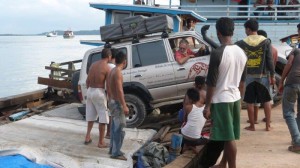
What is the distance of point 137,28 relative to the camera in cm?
877

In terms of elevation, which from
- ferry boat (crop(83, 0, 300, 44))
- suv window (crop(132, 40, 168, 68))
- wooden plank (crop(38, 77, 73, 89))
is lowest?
wooden plank (crop(38, 77, 73, 89))

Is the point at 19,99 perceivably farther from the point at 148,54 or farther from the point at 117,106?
the point at 117,106

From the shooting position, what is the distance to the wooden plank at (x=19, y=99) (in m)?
11.7

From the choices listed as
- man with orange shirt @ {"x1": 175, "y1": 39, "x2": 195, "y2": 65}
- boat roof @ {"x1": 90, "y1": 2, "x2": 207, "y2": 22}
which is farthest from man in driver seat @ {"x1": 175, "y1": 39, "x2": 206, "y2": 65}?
boat roof @ {"x1": 90, "y1": 2, "x2": 207, "y2": 22}

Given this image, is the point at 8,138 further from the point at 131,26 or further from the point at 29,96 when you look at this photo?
the point at 29,96

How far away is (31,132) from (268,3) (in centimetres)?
1538

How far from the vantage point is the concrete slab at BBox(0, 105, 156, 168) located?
6043 millimetres

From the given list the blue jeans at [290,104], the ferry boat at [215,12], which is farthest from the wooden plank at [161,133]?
the ferry boat at [215,12]

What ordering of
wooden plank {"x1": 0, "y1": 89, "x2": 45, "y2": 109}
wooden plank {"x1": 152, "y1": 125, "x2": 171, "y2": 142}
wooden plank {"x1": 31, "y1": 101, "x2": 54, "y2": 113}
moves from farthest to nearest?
wooden plank {"x1": 0, "y1": 89, "x2": 45, "y2": 109} < wooden plank {"x1": 31, "y1": 101, "x2": 54, "y2": 113} < wooden plank {"x1": 152, "y1": 125, "x2": 171, "y2": 142}

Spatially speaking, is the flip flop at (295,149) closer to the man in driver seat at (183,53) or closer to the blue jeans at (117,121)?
the blue jeans at (117,121)

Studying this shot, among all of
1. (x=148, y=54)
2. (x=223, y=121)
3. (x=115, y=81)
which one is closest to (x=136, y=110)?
(x=148, y=54)

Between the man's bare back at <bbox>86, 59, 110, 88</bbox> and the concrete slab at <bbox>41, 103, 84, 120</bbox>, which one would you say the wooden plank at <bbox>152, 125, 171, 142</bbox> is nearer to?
the man's bare back at <bbox>86, 59, 110, 88</bbox>

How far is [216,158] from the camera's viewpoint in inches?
206

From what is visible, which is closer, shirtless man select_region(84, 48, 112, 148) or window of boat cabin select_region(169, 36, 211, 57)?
shirtless man select_region(84, 48, 112, 148)
